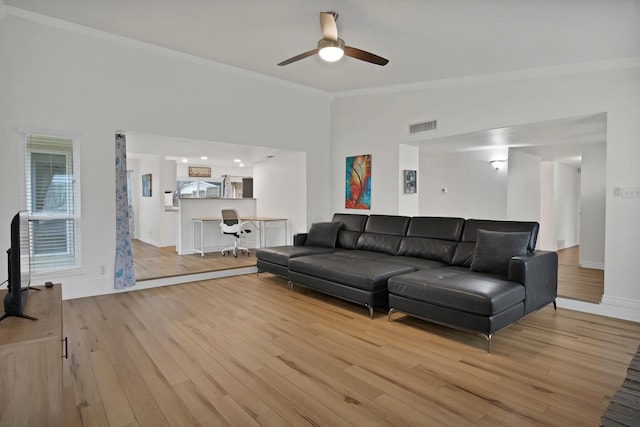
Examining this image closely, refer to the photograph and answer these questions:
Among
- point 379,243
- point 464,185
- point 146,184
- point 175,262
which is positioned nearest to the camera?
point 379,243

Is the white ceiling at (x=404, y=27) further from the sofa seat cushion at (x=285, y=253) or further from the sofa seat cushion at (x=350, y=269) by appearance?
the sofa seat cushion at (x=285, y=253)

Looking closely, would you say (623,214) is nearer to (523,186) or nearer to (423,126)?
(423,126)

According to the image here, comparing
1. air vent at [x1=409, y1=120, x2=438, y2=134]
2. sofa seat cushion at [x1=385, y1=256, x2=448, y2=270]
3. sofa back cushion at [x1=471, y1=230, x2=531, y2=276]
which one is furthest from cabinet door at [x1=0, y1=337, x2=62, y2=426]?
air vent at [x1=409, y1=120, x2=438, y2=134]

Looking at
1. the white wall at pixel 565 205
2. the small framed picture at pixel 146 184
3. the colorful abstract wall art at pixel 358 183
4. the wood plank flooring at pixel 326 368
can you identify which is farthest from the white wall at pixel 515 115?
the small framed picture at pixel 146 184

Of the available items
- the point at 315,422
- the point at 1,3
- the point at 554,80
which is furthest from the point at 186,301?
the point at 554,80

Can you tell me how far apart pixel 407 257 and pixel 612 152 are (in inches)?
96.0

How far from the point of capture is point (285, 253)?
488 cm

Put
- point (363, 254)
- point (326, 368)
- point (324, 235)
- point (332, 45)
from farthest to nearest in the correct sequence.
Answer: point (324, 235) < point (363, 254) < point (332, 45) < point (326, 368)

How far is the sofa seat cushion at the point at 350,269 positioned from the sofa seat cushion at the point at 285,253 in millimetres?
232

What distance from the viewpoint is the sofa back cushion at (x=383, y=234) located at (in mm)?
4793

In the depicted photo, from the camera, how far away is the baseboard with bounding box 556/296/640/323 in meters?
3.54

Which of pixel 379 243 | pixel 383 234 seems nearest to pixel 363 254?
pixel 379 243

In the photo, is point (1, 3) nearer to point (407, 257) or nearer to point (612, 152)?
point (407, 257)

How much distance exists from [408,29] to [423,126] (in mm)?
1851
